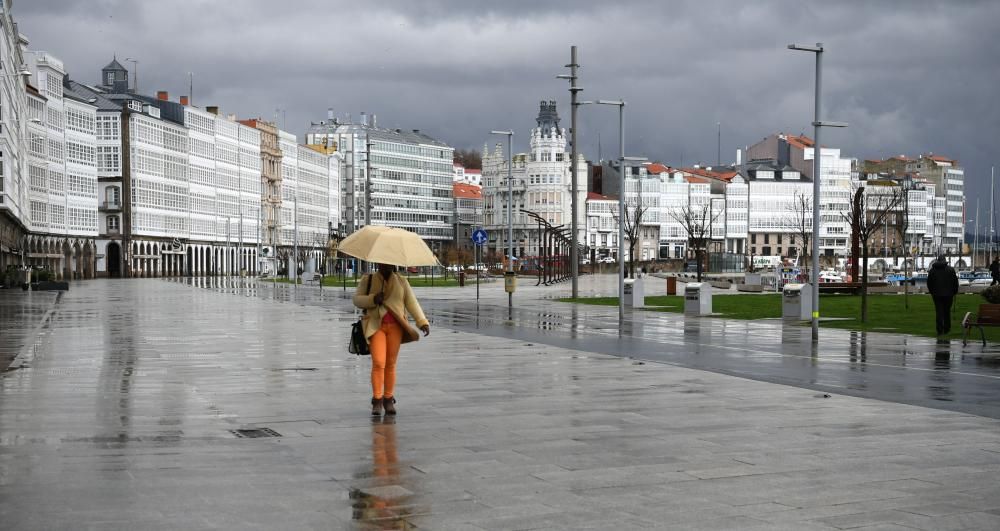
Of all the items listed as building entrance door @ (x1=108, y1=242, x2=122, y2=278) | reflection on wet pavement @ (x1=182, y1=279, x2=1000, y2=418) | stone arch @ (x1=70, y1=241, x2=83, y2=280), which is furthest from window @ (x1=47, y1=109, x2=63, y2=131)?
reflection on wet pavement @ (x1=182, y1=279, x2=1000, y2=418)

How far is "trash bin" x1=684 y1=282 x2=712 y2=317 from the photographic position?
137 feet

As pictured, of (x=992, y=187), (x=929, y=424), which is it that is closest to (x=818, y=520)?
(x=929, y=424)

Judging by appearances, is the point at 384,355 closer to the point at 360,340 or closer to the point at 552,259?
the point at 360,340

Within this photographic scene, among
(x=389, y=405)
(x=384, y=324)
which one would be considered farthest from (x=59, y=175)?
(x=389, y=405)

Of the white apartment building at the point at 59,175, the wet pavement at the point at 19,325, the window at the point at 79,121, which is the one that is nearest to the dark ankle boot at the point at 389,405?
the wet pavement at the point at 19,325

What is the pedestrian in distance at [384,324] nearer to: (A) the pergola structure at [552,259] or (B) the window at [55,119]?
(A) the pergola structure at [552,259]

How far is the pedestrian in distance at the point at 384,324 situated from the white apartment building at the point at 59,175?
9775 cm

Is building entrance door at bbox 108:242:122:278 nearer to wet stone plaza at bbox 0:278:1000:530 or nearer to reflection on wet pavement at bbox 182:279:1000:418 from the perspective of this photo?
reflection on wet pavement at bbox 182:279:1000:418

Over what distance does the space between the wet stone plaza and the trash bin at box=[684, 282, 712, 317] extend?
16.6 meters

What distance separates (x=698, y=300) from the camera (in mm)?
41719

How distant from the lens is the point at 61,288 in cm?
7362

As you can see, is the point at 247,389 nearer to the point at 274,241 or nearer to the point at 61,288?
the point at 61,288

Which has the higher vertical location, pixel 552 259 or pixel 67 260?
pixel 552 259

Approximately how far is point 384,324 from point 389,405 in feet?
2.78
